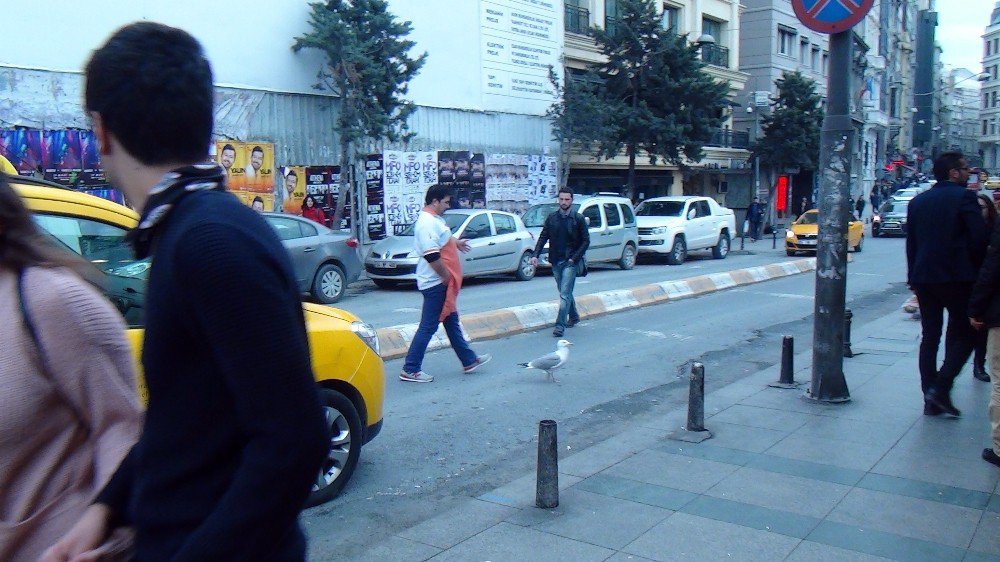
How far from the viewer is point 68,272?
1979 mm

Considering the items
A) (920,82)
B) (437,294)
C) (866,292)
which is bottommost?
(866,292)

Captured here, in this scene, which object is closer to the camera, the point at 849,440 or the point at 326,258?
the point at 849,440

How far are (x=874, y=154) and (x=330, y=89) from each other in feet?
169

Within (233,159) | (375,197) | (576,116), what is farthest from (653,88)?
(233,159)

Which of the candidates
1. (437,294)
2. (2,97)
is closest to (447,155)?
(2,97)

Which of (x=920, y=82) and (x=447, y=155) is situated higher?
(x=920, y=82)

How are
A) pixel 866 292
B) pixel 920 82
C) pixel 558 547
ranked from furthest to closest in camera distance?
pixel 920 82 < pixel 866 292 < pixel 558 547

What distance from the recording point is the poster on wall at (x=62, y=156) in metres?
15.6

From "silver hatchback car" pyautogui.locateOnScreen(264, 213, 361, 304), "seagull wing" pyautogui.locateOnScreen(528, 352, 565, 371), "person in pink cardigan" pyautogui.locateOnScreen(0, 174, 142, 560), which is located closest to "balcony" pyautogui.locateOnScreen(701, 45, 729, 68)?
"silver hatchback car" pyautogui.locateOnScreen(264, 213, 361, 304)

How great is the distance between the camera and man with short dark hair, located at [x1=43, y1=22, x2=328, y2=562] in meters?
1.51

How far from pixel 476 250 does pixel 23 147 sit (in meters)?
8.47

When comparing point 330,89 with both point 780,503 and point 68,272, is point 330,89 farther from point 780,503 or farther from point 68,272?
point 68,272

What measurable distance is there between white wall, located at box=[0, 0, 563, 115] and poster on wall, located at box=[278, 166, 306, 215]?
1.93 metres

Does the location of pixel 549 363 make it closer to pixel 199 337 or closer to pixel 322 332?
pixel 322 332
